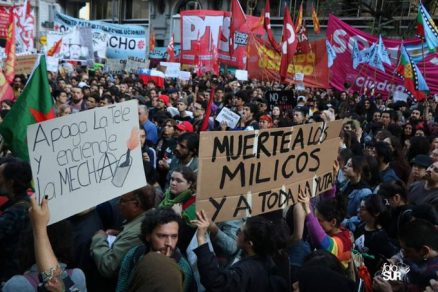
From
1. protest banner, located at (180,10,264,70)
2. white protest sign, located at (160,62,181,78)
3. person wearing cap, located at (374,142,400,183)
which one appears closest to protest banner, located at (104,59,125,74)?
white protest sign, located at (160,62,181,78)

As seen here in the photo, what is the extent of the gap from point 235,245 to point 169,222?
0.66 meters

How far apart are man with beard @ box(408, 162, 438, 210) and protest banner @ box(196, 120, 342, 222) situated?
1.10 metres

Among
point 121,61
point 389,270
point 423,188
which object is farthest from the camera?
point 121,61

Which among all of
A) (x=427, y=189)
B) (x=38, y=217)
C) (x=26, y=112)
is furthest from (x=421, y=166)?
(x=38, y=217)

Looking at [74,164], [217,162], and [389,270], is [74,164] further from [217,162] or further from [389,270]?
[389,270]

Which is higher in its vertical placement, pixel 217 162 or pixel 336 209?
pixel 217 162

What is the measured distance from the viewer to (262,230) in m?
2.63

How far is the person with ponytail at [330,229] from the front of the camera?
10.2 feet

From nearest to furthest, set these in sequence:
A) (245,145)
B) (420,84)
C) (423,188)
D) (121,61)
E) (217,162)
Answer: (217,162)
(245,145)
(423,188)
(420,84)
(121,61)

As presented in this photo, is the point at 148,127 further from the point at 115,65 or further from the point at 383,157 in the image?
the point at 115,65

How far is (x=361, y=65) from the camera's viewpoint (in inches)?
452

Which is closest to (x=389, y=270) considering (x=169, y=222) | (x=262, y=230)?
(x=262, y=230)

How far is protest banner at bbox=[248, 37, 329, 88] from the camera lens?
1107 centimetres

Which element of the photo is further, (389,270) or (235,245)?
(235,245)
